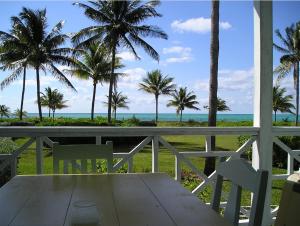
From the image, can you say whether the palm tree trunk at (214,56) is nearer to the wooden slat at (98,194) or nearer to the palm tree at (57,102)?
the wooden slat at (98,194)

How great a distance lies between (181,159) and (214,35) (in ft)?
15.9

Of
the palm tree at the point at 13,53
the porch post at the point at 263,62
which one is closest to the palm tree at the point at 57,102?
the palm tree at the point at 13,53

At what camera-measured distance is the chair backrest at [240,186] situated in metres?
1.17

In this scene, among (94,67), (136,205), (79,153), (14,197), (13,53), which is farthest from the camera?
(94,67)

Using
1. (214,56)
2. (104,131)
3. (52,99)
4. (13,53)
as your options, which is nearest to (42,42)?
(13,53)

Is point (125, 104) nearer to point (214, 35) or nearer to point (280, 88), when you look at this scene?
point (280, 88)

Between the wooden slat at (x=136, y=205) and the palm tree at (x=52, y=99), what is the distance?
32.4 m

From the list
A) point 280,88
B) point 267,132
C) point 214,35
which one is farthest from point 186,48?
point 267,132

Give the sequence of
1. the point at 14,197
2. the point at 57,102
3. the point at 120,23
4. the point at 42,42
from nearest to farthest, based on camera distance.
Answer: the point at 14,197 → the point at 120,23 → the point at 42,42 → the point at 57,102

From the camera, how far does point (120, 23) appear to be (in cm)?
1959

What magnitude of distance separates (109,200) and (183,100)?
34.4m

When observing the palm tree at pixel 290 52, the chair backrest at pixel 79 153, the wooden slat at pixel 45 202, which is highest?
the palm tree at pixel 290 52

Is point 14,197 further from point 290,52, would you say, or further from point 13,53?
point 290,52

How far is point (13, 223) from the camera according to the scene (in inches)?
43.0
